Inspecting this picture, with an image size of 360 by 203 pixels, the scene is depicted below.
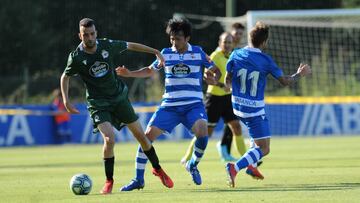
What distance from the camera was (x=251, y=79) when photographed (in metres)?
A: 11.5

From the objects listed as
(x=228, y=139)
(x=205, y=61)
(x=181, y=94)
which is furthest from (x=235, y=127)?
(x=181, y=94)

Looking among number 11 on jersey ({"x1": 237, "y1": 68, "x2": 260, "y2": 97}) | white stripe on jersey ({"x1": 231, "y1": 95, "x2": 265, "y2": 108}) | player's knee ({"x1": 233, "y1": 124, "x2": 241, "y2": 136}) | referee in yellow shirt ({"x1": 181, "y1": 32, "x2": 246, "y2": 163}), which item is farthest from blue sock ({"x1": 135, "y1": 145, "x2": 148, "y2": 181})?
player's knee ({"x1": 233, "y1": 124, "x2": 241, "y2": 136})

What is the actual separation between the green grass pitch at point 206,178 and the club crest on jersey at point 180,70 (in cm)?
148

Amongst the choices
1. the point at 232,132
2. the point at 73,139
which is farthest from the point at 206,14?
the point at 232,132

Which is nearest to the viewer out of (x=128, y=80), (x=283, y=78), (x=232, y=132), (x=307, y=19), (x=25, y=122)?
(x=283, y=78)

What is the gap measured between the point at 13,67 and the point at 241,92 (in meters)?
33.5

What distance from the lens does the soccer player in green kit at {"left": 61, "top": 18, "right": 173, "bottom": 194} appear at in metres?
11.1

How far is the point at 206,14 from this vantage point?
4525 centimetres

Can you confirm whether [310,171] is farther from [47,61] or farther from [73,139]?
[47,61]

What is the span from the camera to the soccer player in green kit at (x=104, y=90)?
36.4ft

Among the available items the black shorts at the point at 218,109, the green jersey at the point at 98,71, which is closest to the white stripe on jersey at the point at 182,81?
the green jersey at the point at 98,71

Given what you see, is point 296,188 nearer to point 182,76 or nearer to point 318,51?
point 182,76

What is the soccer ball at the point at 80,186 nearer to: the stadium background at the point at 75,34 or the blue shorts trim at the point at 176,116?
the blue shorts trim at the point at 176,116

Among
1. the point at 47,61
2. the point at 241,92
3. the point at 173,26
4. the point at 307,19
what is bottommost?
the point at 47,61
